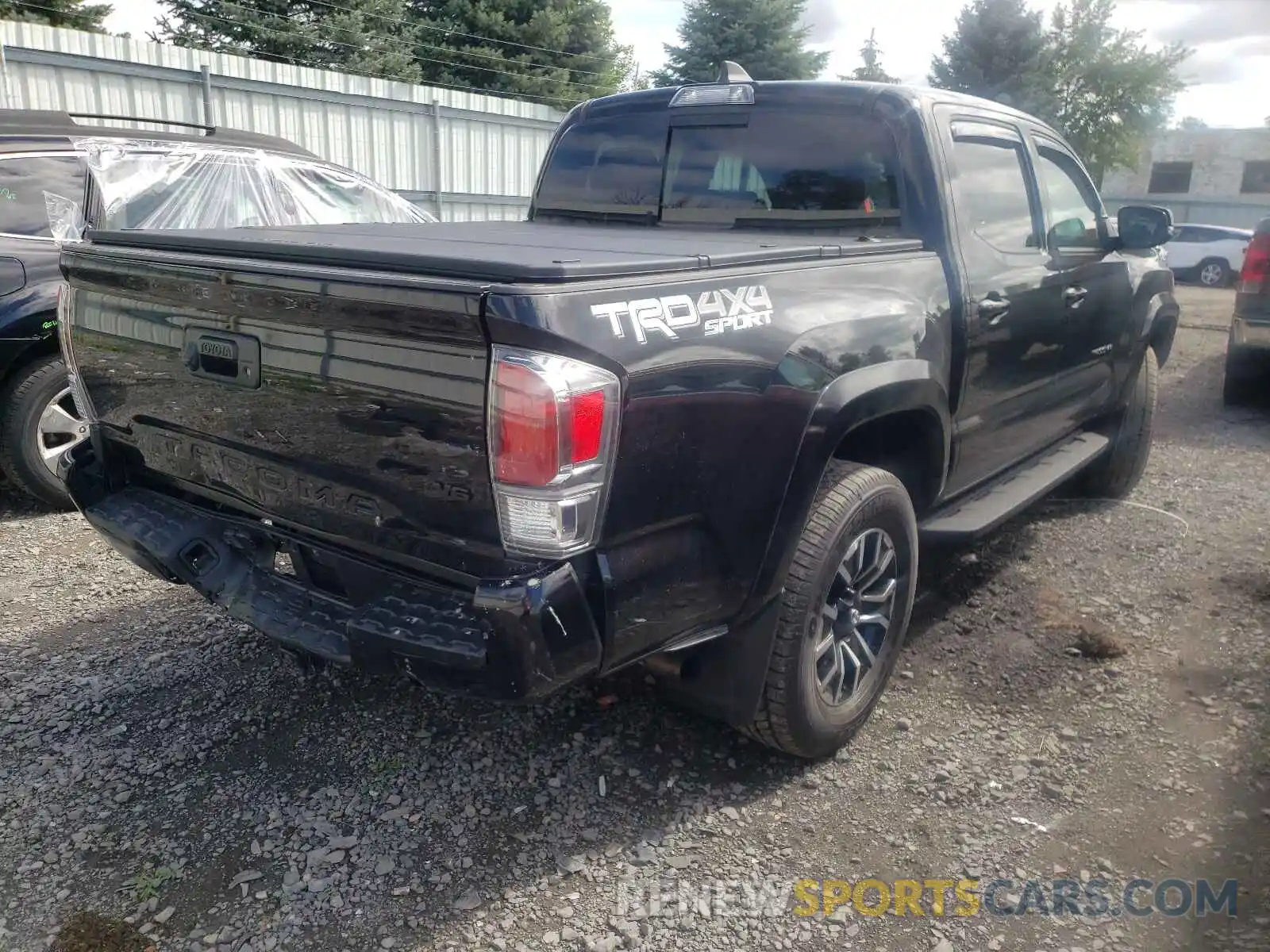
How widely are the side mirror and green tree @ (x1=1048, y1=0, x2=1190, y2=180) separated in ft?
103

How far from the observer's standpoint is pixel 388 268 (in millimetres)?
2170

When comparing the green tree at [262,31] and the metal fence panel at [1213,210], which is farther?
the metal fence panel at [1213,210]

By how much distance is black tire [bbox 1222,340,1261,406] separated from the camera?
7789mm

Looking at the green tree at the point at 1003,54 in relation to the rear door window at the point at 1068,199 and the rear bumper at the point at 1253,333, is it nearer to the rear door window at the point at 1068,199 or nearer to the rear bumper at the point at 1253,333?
the rear bumper at the point at 1253,333

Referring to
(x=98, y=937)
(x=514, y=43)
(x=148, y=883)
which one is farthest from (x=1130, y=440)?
(x=514, y=43)

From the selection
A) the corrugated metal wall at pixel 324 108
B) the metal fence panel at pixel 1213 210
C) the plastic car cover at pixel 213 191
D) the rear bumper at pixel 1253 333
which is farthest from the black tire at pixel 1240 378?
the metal fence panel at pixel 1213 210

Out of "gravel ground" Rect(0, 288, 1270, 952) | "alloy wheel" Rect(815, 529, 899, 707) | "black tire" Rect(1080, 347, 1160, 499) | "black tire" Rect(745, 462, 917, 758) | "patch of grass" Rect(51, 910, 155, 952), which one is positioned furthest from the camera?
"black tire" Rect(1080, 347, 1160, 499)

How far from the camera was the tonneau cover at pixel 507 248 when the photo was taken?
2070 mm

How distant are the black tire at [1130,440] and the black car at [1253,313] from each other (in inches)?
101

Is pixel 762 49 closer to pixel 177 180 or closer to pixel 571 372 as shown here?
pixel 177 180

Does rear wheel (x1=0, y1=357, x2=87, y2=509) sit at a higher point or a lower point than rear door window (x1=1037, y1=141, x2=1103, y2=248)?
lower

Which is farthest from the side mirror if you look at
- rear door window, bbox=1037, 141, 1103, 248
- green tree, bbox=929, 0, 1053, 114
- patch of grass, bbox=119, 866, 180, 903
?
green tree, bbox=929, 0, 1053, 114

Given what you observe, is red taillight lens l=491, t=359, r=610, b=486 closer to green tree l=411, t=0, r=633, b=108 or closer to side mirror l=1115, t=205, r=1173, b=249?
side mirror l=1115, t=205, r=1173, b=249

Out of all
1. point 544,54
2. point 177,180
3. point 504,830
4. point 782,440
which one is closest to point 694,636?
point 782,440
